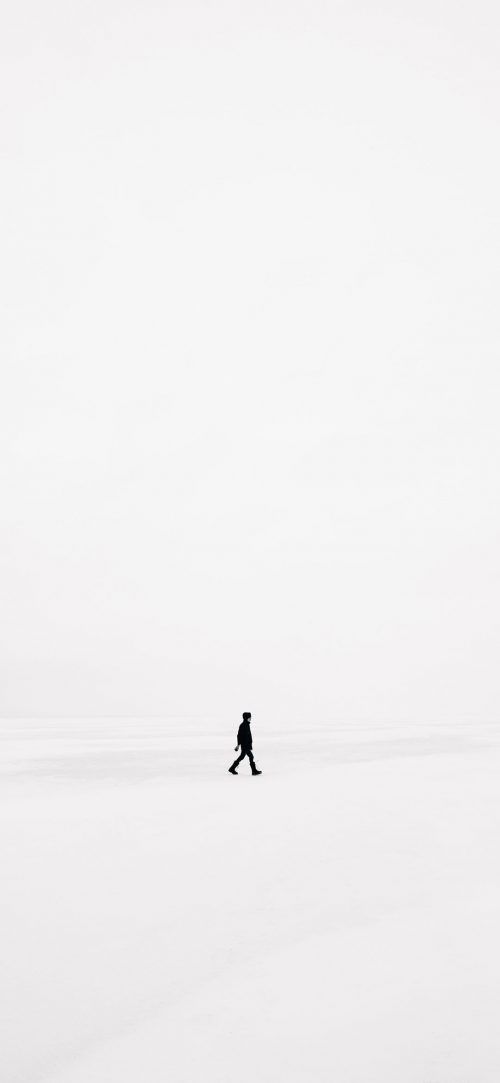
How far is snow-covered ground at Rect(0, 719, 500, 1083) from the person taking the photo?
559 cm

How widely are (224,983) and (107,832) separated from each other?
431cm

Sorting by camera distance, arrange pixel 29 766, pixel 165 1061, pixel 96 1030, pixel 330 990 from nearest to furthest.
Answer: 1. pixel 165 1061
2. pixel 96 1030
3. pixel 330 990
4. pixel 29 766

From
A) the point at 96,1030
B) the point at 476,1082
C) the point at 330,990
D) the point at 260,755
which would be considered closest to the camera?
the point at 476,1082

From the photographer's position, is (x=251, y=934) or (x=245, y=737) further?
(x=245, y=737)

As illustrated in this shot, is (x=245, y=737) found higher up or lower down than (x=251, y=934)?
higher up

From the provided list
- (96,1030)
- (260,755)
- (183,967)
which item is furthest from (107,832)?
(260,755)

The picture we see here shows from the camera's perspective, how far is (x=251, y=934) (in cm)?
739

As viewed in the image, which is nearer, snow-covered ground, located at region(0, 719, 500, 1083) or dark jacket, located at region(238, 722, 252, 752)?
snow-covered ground, located at region(0, 719, 500, 1083)

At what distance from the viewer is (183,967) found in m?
6.83

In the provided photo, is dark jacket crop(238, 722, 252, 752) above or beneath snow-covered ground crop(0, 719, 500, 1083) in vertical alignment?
above

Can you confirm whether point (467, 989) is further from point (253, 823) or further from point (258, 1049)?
point (253, 823)

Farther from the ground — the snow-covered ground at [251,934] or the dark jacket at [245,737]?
the dark jacket at [245,737]

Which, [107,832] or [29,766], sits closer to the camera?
[107,832]

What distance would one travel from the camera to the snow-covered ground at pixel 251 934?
559 centimetres
